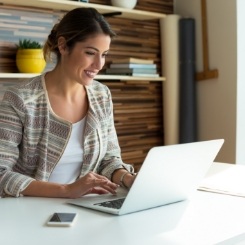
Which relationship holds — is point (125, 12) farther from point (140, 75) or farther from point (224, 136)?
point (224, 136)

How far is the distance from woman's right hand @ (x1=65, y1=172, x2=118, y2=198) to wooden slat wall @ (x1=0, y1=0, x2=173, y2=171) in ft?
6.18

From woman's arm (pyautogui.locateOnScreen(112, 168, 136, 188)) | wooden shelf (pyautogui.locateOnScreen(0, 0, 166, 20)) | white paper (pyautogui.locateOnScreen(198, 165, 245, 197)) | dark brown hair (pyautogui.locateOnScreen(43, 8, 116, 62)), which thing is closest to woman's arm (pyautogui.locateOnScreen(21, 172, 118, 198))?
woman's arm (pyautogui.locateOnScreen(112, 168, 136, 188))

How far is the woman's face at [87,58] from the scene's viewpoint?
1.81 metres

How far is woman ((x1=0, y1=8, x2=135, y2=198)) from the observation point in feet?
5.54

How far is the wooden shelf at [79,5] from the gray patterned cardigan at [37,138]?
119cm

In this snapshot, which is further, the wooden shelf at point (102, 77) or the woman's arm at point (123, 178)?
the wooden shelf at point (102, 77)

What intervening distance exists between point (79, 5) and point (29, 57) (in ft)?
1.71

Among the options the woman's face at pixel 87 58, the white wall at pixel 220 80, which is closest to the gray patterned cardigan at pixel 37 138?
the woman's face at pixel 87 58

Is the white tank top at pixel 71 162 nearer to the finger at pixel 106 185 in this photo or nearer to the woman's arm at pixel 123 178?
the woman's arm at pixel 123 178

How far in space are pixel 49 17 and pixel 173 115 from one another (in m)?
1.18

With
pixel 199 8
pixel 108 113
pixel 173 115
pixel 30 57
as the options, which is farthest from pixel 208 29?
pixel 108 113

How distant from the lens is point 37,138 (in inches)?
67.9

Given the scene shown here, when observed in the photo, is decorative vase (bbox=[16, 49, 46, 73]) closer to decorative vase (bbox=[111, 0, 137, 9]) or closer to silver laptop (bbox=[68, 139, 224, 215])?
decorative vase (bbox=[111, 0, 137, 9])

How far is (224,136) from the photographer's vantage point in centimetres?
340
